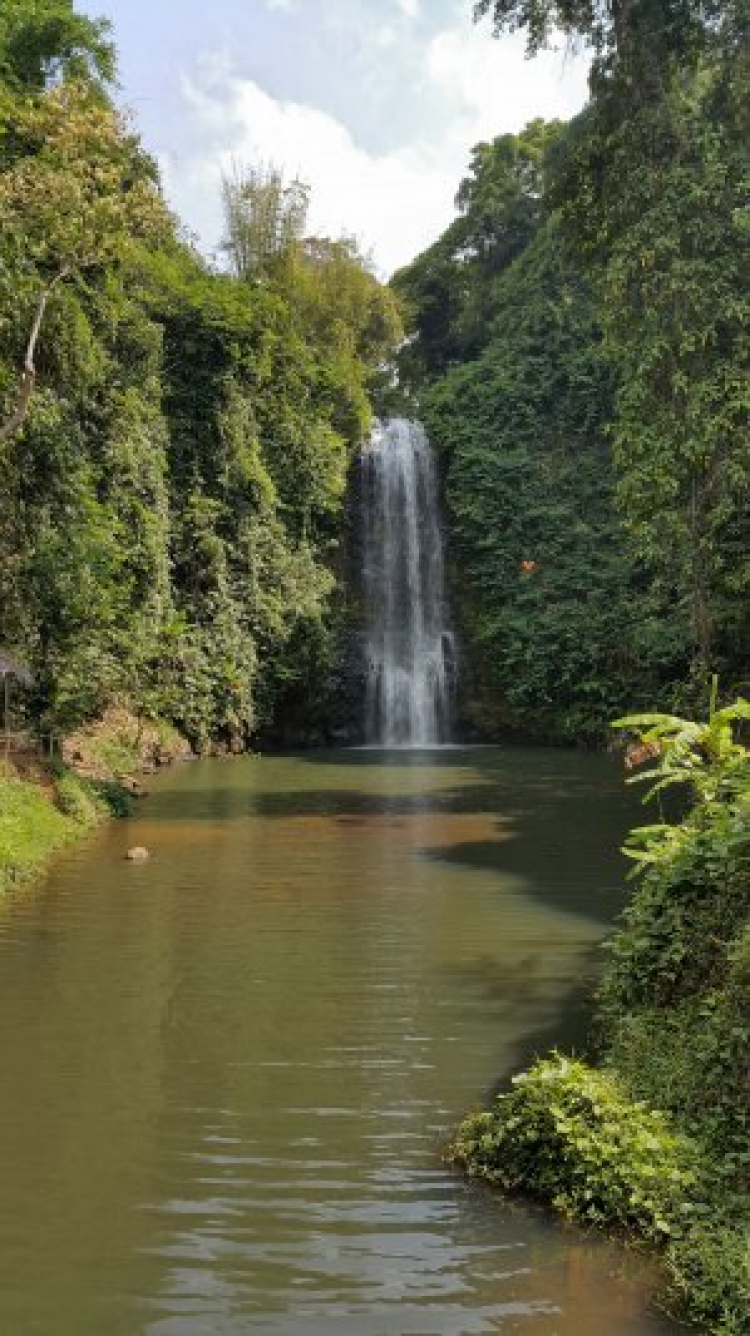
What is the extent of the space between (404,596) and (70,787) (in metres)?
16.8

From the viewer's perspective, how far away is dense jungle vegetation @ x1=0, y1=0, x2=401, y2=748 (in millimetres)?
13617

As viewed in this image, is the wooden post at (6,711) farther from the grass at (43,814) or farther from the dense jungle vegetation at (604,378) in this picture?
the dense jungle vegetation at (604,378)

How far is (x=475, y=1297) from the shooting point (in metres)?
3.99

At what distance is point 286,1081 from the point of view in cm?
609

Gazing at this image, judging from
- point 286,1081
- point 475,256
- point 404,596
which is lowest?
point 286,1081

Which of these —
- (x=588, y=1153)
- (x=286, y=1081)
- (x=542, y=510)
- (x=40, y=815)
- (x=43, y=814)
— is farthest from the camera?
(x=542, y=510)

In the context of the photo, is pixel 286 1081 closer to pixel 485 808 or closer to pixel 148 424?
pixel 485 808

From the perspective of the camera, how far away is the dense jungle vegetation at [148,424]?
536 inches

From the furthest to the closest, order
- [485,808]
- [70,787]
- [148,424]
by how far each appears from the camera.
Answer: [148,424] → [485,808] → [70,787]

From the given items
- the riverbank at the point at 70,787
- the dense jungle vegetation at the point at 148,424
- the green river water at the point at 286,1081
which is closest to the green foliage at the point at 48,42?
the dense jungle vegetation at the point at 148,424

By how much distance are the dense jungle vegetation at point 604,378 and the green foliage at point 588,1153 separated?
9091 millimetres

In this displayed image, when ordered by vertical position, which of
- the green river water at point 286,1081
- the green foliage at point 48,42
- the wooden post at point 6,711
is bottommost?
the green river water at point 286,1081

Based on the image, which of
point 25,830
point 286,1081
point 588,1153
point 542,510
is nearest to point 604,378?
point 542,510

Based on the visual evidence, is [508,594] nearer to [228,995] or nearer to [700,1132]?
[228,995]
